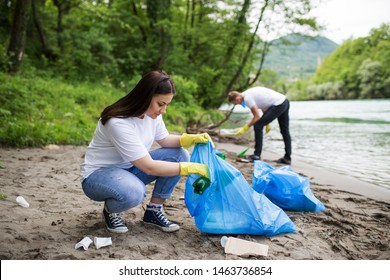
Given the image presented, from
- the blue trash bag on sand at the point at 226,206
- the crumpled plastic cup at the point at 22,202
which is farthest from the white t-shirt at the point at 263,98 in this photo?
the crumpled plastic cup at the point at 22,202

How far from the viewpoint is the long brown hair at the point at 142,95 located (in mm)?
2047

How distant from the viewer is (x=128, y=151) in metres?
2.02

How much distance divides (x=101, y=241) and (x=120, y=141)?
601 mm

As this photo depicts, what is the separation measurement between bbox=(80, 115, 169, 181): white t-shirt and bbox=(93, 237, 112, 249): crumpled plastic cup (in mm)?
404

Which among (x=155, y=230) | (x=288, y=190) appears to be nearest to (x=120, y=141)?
(x=155, y=230)

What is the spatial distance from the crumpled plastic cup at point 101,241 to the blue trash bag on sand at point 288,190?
1361 mm

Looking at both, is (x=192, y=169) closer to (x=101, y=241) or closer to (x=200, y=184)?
(x=200, y=184)

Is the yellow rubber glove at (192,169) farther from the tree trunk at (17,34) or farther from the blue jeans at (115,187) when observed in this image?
the tree trunk at (17,34)

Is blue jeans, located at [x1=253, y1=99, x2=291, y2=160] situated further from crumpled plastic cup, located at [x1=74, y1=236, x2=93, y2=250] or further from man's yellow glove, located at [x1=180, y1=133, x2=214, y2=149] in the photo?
crumpled plastic cup, located at [x1=74, y1=236, x2=93, y2=250]

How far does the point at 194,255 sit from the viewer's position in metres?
2.01

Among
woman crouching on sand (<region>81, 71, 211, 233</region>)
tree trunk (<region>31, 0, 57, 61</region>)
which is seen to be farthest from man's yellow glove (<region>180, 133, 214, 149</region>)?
tree trunk (<region>31, 0, 57, 61</region>)

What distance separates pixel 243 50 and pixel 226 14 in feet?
6.13

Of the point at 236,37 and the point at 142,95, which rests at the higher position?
the point at 236,37

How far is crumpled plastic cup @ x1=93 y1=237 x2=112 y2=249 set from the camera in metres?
2.02
